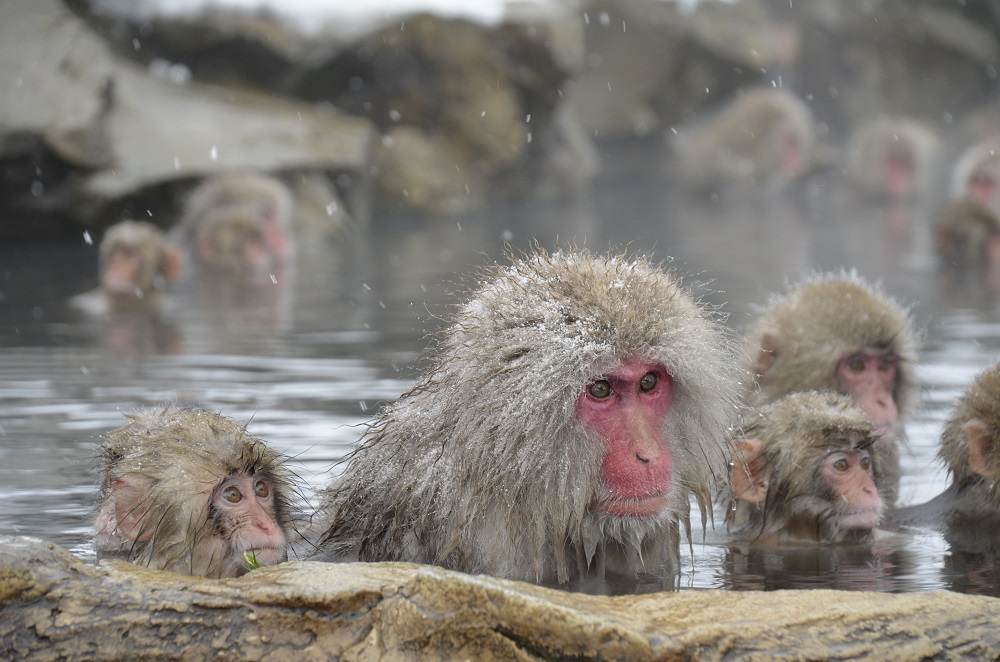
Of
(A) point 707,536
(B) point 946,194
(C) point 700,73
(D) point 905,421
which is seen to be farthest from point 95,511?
(C) point 700,73

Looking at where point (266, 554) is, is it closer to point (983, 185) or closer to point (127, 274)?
point (127, 274)

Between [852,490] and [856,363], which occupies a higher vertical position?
[856,363]

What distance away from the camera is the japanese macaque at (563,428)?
11.6 feet

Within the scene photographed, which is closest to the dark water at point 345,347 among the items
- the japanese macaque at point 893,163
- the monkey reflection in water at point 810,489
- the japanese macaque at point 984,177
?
the monkey reflection in water at point 810,489

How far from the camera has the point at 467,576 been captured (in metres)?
2.93

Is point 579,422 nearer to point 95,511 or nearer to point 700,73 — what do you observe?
point 95,511

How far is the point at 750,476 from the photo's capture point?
4.59 m

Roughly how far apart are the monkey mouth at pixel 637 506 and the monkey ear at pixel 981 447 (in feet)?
4.50

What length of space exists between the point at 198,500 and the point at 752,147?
1990 cm

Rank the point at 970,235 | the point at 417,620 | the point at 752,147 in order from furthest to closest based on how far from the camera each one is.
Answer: the point at 752,147 < the point at 970,235 < the point at 417,620

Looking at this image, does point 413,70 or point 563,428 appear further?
point 413,70

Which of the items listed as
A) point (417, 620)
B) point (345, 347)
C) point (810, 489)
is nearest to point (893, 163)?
point (345, 347)

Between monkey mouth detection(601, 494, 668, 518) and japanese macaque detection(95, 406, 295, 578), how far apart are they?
937 millimetres

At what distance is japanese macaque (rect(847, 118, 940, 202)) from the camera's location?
69.5 feet
